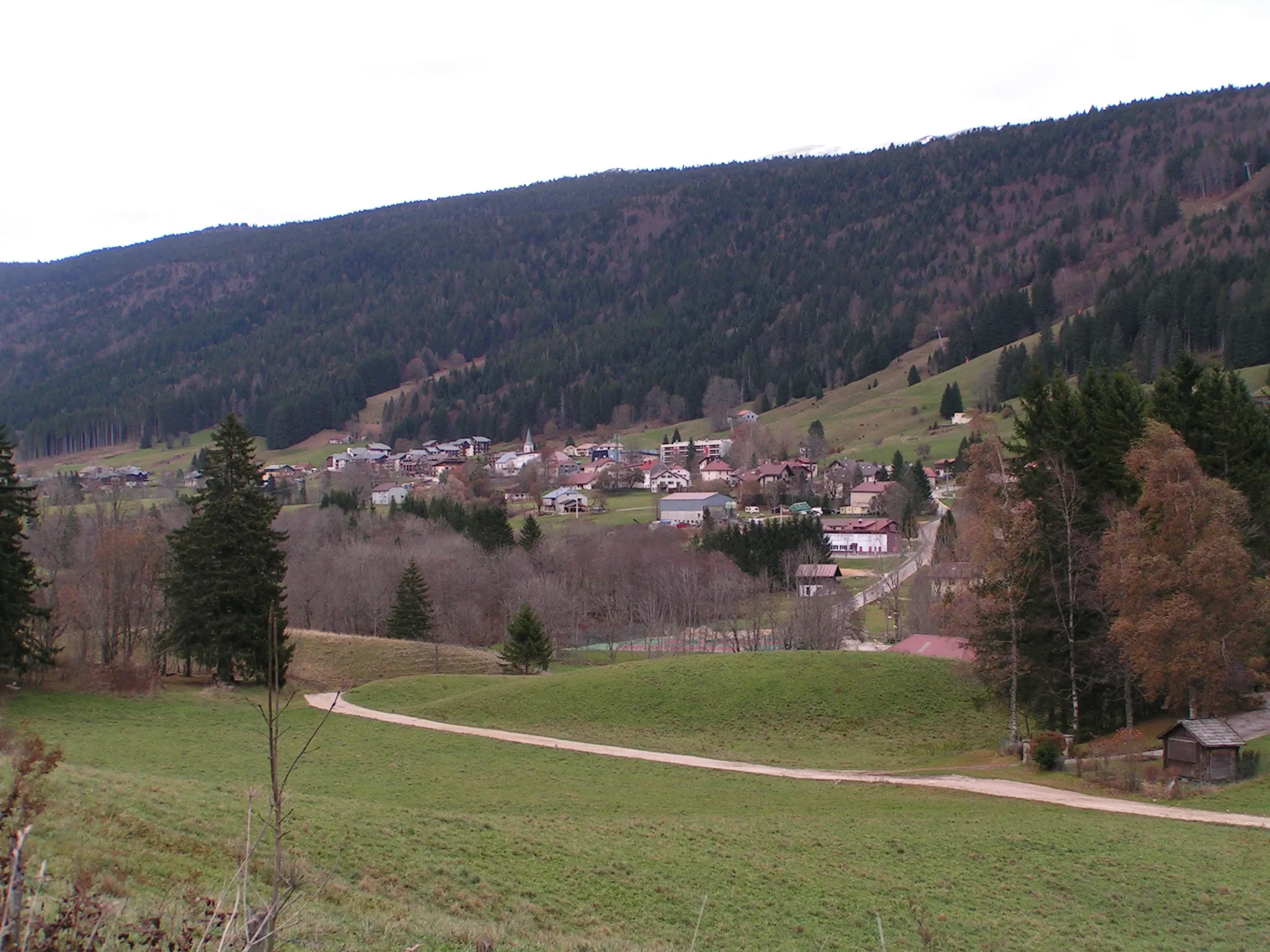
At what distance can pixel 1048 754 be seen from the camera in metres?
26.2

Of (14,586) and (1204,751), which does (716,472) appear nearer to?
(14,586)

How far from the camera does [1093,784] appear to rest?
24.6m

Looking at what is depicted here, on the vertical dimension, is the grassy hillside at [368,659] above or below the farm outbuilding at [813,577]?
below

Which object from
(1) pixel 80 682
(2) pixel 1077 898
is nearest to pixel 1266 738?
(2) pixel 1077 898

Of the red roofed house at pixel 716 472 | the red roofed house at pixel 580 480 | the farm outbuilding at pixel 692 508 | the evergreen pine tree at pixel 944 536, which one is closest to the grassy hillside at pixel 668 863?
the evergreen pine tree at pixel 944 536

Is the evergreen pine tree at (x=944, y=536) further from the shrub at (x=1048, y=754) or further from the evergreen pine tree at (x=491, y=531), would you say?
the evergreen pine tree at (x=491, y=531)

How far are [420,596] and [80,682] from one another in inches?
997

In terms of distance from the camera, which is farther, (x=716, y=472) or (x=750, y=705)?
(x=716, y=472)

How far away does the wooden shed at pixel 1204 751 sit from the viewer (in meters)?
23.6

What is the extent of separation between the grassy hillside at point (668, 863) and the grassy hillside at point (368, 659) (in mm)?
22317

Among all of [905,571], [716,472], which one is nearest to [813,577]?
[905,571]

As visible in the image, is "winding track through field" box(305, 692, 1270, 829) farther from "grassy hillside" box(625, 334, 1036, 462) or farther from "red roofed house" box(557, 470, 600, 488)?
"red roofed house" box(557, 470, 600, 488)

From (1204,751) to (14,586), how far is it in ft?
114

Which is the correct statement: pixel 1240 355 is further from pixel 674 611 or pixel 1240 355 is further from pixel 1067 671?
pixel 1067 671
